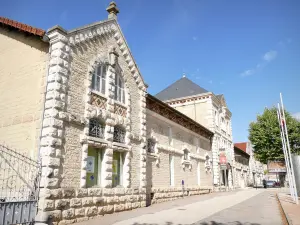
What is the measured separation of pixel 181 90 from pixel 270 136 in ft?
48.4

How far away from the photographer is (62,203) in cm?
881

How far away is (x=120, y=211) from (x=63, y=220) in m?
3.24

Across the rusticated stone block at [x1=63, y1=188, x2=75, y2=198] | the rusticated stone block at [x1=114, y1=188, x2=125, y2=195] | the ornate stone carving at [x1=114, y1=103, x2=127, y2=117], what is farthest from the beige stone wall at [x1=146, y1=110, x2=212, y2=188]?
the rusticated stone block at [x1=63, y1=188, x2=75, y2=198]

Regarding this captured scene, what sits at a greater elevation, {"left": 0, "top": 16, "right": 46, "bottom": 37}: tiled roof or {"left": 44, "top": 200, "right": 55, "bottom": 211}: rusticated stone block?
{"left": 0, "top": 16, "right": 46, "bottom": 37}: tiled roof

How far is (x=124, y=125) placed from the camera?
12.6 metres

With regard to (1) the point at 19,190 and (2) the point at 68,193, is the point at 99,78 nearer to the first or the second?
(2) the point at 68,193

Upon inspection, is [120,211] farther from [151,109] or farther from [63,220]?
[151,109]

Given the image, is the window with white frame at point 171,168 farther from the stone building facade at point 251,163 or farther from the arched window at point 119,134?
the stone building facade at point 251,163

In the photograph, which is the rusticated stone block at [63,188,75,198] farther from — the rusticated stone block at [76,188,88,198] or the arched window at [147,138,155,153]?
the arched window at [147,138,155,153]

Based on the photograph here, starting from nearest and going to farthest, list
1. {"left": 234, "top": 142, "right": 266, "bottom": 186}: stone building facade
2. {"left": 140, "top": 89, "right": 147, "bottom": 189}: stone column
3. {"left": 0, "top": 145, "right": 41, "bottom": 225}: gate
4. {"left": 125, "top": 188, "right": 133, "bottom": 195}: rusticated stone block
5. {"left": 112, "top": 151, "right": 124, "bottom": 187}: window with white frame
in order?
1. {"left": 0, "top": 145, "right": 41, "bottom": 225}: gate
2. {"left": 112, "top": 151, "right": 124, "bottom": 187}: window with white frame
3. {"left": 125, "top": 188, "right": 133, "bottom": 195}: rusticated stone block
4. {"left": 140, "top": 89, "right": 147, "bottom": 189}: stone column
5. {"left": 234, "top": 142, "right": 266, "bottom": 186}: stone building facade

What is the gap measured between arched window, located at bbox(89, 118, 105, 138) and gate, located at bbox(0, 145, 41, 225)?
2.64 m

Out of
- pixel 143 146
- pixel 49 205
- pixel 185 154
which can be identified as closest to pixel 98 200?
pixel 49 205

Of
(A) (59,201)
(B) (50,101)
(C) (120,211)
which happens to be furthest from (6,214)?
(C) (120,211)

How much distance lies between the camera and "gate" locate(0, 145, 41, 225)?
6953mm
